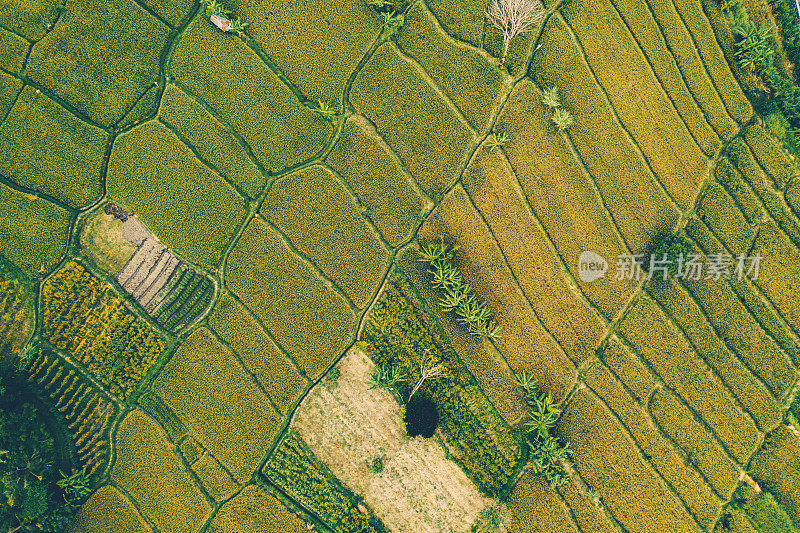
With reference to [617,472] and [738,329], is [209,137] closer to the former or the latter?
Answer: [617,472]

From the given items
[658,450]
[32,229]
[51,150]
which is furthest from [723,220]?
[32,229]

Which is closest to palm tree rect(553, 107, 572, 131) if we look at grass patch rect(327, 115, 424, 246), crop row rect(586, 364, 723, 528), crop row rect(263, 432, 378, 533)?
grass patch rect(327, 115, 424, 246)

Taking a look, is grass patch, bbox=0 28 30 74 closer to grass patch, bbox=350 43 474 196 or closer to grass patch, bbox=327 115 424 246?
grass patch, bbox=327 115 424 246

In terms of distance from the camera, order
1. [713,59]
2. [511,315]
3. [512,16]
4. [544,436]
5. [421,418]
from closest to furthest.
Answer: [512,16] → [544,436] → [421,418] → [511,315] → [713,59]

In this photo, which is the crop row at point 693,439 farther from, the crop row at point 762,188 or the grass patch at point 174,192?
the grass patch at point 174,192

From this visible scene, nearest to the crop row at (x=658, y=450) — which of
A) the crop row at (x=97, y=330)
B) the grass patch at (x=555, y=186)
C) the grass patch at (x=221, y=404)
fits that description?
the grass patch at (x=555, y=186)

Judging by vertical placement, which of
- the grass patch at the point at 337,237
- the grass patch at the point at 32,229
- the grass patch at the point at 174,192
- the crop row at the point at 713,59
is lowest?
the grass patch at the point at 32,229
